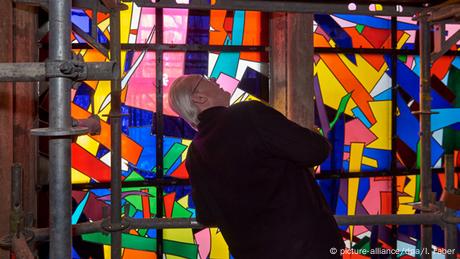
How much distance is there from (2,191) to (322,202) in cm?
203

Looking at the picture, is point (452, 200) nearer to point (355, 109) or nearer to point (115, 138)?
point (115, 138)

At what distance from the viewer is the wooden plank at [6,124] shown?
272cm

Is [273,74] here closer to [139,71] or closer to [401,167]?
[139,71]

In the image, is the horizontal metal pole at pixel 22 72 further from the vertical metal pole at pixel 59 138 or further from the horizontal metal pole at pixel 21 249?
the horizontal metal pole at pixel 21 249

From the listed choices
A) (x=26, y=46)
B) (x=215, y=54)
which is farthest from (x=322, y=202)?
(x=215, y=54)

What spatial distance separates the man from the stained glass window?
2.57 metres

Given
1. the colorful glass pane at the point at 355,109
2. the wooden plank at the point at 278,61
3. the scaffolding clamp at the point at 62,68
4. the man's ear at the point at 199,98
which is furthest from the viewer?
the colorful glass pane at the point at 355,109

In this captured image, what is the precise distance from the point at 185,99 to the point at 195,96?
44 mm

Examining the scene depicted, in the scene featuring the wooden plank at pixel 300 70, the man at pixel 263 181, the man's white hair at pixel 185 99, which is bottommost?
the man at pixel 263 181

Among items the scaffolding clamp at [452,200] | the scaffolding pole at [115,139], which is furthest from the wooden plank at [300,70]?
the scaffolding pole at [115,139]

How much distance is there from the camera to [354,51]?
4551 mm

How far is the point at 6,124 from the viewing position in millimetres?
2791

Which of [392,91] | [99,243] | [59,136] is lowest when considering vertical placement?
[99,243]

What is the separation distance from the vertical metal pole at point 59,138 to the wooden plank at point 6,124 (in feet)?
5.86
